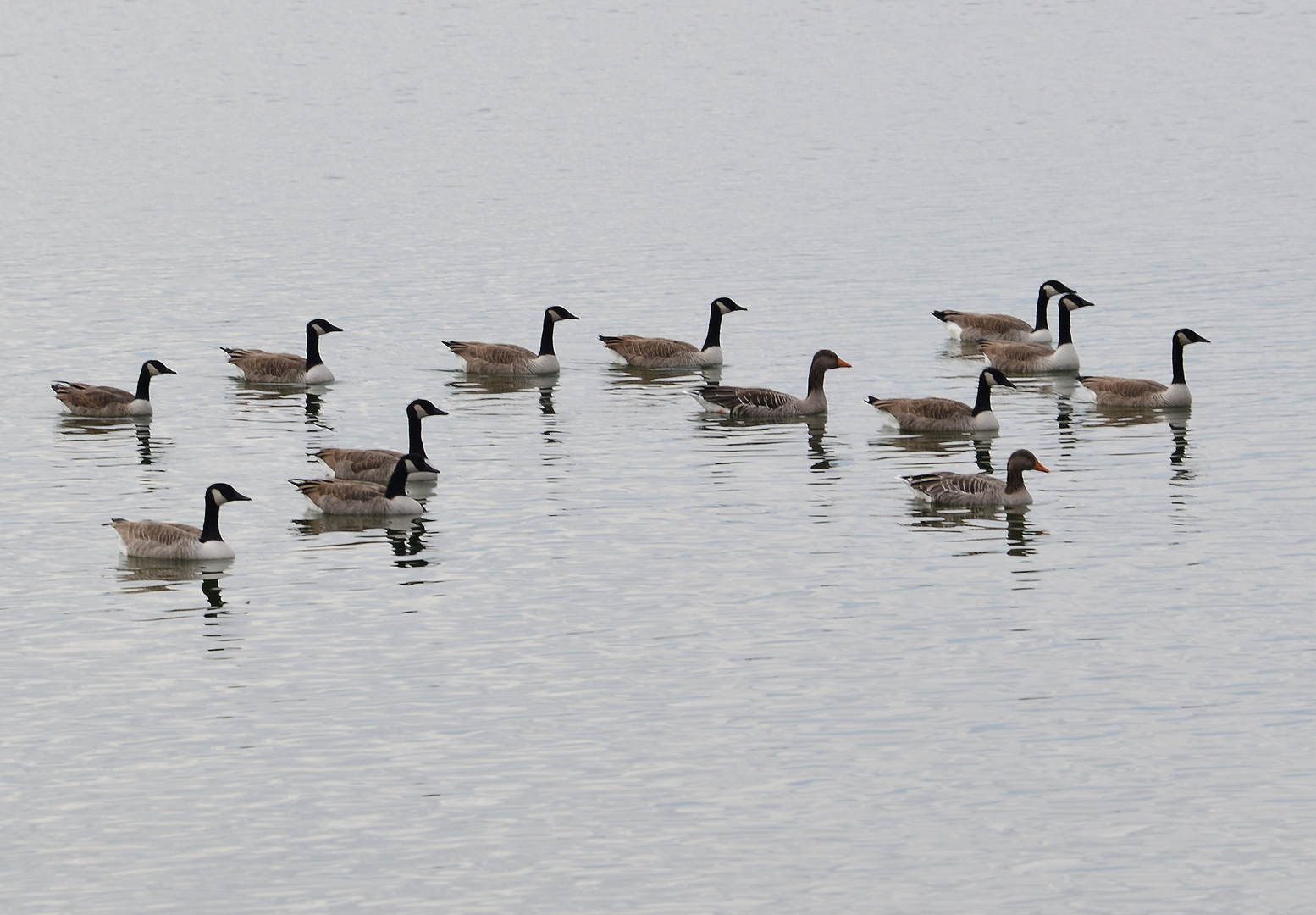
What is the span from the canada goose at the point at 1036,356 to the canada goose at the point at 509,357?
26.6ft

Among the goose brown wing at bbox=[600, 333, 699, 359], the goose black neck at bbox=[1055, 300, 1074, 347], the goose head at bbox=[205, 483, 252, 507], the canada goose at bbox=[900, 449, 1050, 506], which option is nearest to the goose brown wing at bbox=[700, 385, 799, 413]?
the goose brown wing at bbox=[600, 333, 699, 359]

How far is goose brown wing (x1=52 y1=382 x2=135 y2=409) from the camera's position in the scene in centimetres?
3338

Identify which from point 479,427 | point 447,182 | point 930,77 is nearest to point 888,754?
point 479,427

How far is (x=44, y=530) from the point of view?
25.8 metres

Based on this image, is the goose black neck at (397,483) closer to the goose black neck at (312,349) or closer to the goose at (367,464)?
the goose at (367,464)

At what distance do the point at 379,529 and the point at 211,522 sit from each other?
291cm

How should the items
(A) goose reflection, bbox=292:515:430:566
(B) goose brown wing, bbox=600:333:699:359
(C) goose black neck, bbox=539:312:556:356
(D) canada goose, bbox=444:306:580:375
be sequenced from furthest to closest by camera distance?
1. (C) goose black neck, bbox=539:312:556:356
2. (B) goose brown wing, bbox=600:333:699:359
3. (D) canada goose, bbox=444:306:580:375
4. (A) goose reflection, bbox=292:515:430:566

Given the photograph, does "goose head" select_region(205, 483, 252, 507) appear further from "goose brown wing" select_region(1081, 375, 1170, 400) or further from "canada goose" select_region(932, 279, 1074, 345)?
"canada goose" select_region(932, 279, 1074, 345)

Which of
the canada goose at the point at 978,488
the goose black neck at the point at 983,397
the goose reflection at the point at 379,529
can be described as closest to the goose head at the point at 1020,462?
the canada goose at the point at 978,488

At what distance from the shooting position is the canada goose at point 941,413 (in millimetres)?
32000

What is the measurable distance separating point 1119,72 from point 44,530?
226 ft

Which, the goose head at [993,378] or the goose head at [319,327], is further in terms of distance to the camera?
the goose head at [319,327]

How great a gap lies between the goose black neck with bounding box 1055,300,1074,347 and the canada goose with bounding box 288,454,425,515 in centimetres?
1571

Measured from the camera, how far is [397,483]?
26.8 m
